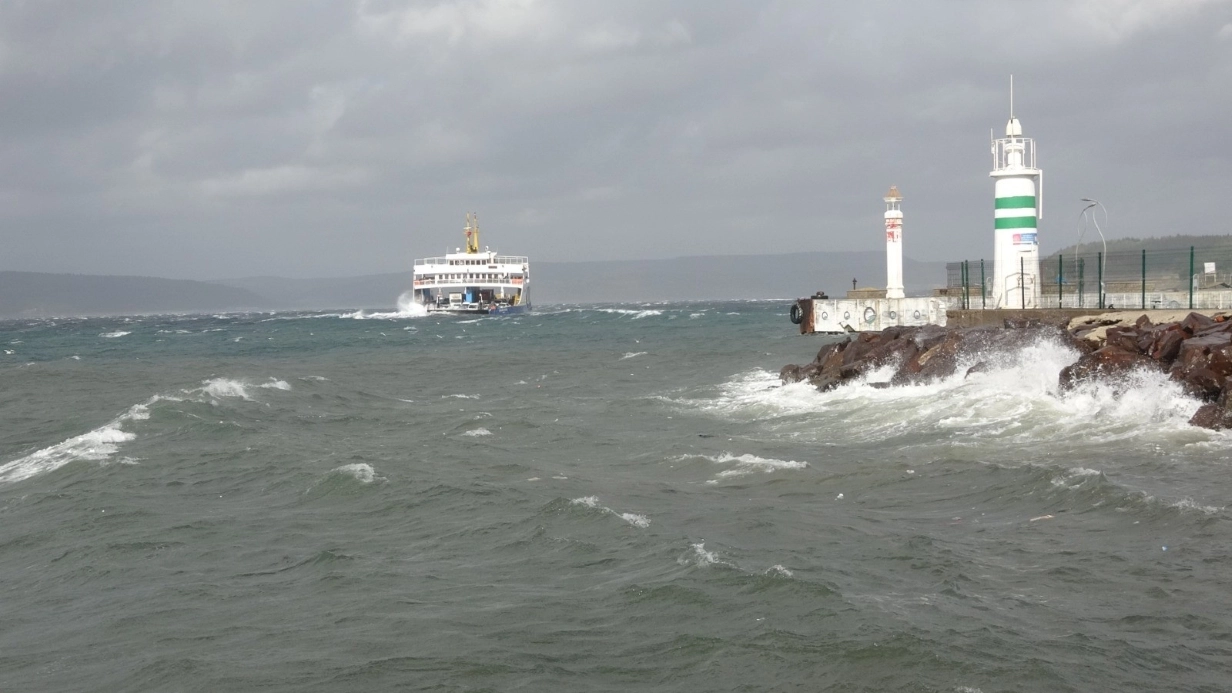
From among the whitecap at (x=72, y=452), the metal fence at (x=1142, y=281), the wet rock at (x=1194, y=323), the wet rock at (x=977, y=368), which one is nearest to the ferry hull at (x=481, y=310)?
the metal fence at (x=1142, y=281)

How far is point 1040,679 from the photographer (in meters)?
6.34

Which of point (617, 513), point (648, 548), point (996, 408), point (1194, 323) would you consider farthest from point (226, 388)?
point (1194, 323)

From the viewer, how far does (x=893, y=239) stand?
105ft

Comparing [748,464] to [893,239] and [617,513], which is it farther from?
[893,239]

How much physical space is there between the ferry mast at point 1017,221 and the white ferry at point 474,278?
217 ft

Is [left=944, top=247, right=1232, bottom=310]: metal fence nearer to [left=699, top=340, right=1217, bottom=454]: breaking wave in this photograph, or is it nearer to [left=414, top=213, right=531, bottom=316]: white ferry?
[left=699, top=340, right=1217, bottom=454]: breaking wave

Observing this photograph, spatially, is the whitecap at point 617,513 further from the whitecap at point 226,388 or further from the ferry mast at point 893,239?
the ferry mast at point 893,239

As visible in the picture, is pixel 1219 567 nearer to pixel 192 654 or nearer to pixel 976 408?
pixel 192 654

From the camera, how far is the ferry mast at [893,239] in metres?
31.9

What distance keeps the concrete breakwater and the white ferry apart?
69.7 metres

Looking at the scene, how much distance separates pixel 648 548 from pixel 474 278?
8521 cm

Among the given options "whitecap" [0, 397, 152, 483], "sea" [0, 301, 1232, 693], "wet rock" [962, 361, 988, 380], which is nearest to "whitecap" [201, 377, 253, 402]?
"sea" [0, 301, 1232, 693]

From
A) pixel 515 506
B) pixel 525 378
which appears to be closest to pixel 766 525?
pixel 515 506

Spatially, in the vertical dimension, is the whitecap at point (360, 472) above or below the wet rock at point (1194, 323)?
below
